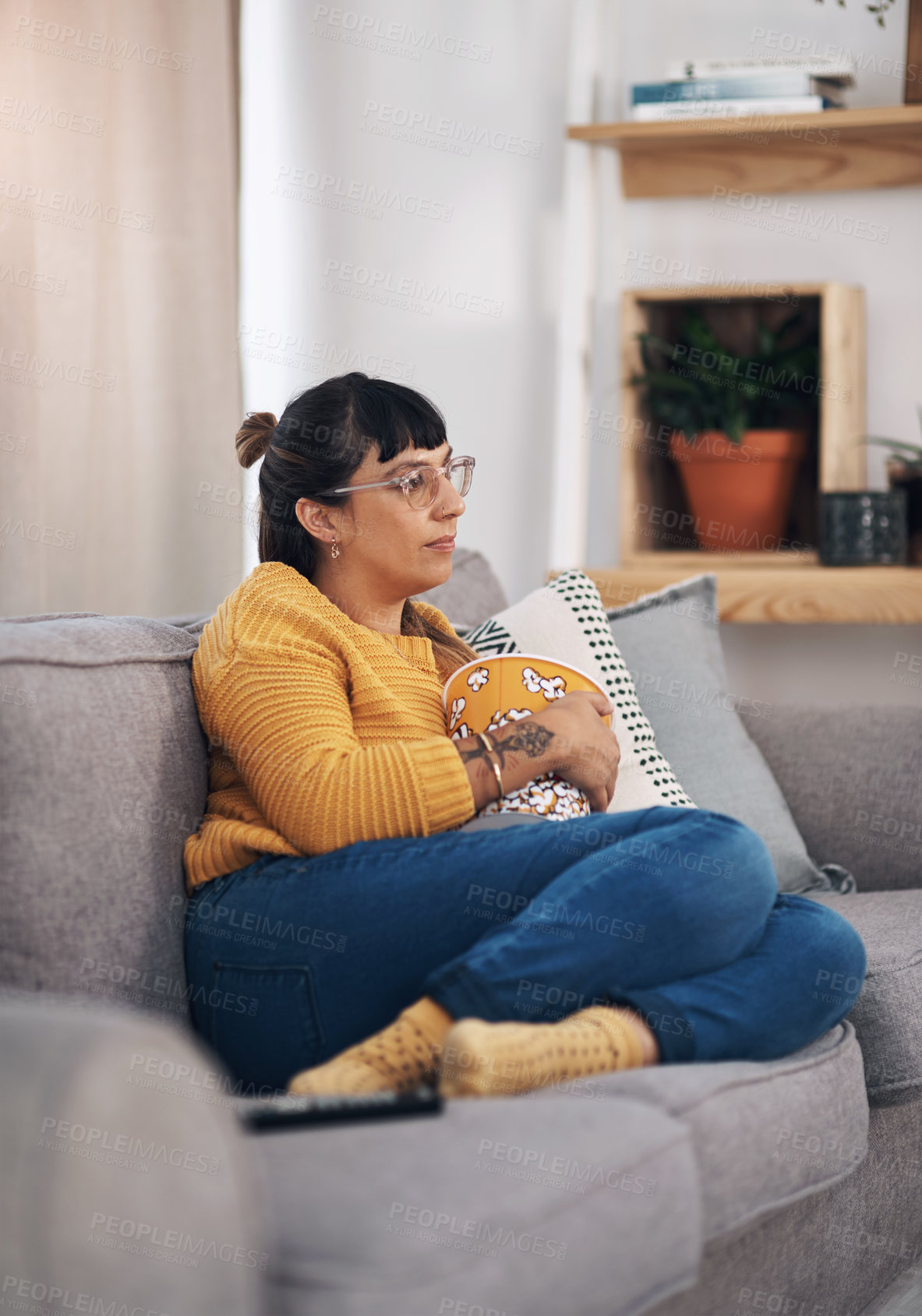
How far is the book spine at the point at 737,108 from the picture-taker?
2.34 meters

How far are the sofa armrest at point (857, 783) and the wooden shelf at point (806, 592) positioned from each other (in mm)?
494

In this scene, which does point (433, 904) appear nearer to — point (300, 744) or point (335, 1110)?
point (300, 744)

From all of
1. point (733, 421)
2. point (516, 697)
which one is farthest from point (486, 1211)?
point (733, 421)

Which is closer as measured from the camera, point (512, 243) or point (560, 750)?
point (560, 750)

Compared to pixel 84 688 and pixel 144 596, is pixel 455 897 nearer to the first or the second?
pixel 84 688

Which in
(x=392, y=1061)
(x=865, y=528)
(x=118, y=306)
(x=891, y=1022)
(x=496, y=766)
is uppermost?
(x=118, y=306)

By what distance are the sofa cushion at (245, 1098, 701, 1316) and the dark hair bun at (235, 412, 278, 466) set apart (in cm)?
84

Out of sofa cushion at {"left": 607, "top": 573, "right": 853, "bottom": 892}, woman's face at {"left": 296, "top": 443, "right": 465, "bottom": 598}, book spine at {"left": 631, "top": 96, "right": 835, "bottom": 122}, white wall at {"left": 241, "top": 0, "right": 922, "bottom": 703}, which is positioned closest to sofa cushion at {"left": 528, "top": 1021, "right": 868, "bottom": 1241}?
sofa cushion at {"left": 607, "top": 573, "right": 853, "bottom": 892}

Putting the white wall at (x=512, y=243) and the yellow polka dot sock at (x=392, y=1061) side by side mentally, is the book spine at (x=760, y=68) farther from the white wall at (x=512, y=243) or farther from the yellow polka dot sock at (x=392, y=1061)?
the yellow polka dot sock at (x=392, y=1061)

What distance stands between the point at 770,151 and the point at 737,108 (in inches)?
9.4

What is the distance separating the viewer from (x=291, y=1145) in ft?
2.63

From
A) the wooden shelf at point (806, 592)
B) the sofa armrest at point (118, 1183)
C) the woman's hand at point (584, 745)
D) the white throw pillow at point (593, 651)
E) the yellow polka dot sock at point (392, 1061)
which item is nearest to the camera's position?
the sofa armrest at point (118, 1183)

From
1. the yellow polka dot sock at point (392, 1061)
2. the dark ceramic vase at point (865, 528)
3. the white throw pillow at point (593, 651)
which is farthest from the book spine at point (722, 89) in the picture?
the yellow polka dot sock at point (392, 1061)

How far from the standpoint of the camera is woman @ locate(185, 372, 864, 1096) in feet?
3.32
